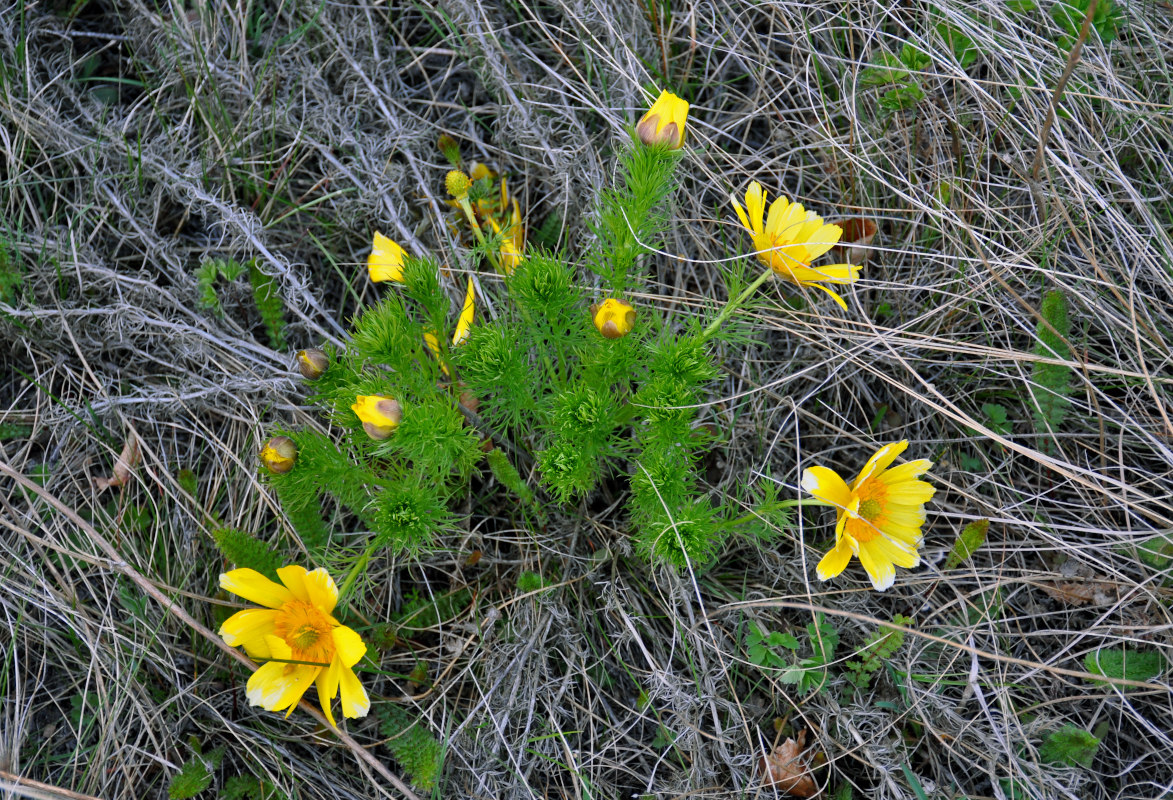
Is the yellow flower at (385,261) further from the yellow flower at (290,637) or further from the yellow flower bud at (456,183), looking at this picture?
the yellow flower at (290,637)

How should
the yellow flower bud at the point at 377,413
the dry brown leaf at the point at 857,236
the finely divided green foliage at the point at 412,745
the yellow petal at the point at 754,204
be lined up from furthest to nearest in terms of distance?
1. the dry brown leaf at the point at 857,236
2. the finely divided green foliage at the point at 412,745
3. the yellow petal at the point at 754,204
4. the yellow flower bud at the point at 377,413

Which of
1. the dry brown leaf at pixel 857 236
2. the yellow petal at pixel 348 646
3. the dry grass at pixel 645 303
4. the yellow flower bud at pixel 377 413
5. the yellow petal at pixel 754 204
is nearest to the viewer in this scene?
the yellow flower bud at pixel 377 413

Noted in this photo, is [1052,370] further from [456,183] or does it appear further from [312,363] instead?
[312,363]

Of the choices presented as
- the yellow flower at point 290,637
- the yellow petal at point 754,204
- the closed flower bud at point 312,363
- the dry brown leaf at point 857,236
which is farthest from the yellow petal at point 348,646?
the dry brown leaf at point 857,236

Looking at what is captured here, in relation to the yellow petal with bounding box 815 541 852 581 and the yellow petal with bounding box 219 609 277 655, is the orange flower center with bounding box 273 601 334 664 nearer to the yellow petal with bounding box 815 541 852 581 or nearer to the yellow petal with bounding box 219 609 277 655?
the yellow petal with bounding box 219 609 277 655

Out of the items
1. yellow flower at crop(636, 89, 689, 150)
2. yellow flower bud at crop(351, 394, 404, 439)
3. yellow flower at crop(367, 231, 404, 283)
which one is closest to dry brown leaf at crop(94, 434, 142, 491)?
yellow flower at crop(367, 231, 404, 283)

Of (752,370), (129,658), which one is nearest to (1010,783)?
(752,370)
